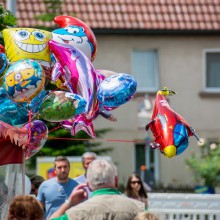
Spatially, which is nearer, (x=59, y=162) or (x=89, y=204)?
(x=89, y=204)

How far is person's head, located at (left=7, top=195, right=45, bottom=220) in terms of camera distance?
8.02 meters

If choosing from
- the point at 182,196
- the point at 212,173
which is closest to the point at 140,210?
the point at 182,196

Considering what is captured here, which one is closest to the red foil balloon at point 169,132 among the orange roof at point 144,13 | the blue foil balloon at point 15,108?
the blue foil balloon at point 15,108

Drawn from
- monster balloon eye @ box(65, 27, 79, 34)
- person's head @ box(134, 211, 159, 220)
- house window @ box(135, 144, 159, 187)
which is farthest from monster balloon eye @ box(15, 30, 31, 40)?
house window @ box(135, 144, 159, 187)

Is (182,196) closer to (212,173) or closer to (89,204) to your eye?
(89,204)

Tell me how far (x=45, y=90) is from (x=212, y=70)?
21329mm

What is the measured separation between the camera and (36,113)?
32.1 feet

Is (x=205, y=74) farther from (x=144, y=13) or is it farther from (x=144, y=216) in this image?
(x=144, y=216)

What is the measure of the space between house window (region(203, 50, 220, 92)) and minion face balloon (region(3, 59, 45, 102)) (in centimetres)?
2133

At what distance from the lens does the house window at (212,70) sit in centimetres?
3073

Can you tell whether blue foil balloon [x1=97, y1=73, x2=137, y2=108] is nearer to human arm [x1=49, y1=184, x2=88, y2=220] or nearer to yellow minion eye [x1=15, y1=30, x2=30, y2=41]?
yellow minion eye [x1=15, y1=30, x2=30, y2=41]

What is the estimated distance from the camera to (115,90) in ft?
31.7

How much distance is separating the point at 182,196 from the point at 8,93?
5.71 metres

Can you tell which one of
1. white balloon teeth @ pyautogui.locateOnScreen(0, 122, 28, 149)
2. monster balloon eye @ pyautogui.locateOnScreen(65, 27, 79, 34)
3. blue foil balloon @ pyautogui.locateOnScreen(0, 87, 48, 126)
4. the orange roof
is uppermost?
the orange roof
